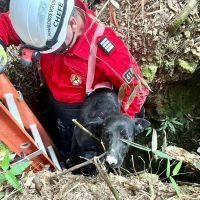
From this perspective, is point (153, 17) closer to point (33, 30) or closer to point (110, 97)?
point (110, 97)

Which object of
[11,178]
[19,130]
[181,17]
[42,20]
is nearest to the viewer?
[11,178]

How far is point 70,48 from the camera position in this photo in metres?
2.94

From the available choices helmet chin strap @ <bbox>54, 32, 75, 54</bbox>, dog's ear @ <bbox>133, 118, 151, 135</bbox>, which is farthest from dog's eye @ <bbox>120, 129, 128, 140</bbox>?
helmet chin strap @ <bbox>54, 32, 75, 54</bbox>

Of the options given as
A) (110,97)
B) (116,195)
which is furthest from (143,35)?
(116,195)

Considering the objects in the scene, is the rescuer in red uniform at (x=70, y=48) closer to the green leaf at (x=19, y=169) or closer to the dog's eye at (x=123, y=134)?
the dog's eye at (x=123, y=134)

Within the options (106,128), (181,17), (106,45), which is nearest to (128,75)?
(106,45)

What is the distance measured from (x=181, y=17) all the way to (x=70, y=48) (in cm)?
128

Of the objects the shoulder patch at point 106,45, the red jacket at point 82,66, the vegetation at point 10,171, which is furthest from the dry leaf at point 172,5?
the vegetation at point 10,171

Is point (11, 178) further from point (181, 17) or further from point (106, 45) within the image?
point (181, 17)

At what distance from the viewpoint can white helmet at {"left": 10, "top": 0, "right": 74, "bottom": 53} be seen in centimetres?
257

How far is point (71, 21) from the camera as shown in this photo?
2.83m

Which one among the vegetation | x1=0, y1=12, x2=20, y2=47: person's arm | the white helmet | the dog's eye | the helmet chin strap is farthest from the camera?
x1=0, y1=12, x2=20, y2=47: person's arm

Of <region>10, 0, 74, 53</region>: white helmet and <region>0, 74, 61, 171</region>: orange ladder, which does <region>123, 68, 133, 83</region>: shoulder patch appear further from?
<region>0, 74, 61, 171</region>: orange ladder

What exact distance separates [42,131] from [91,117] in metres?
0.55
